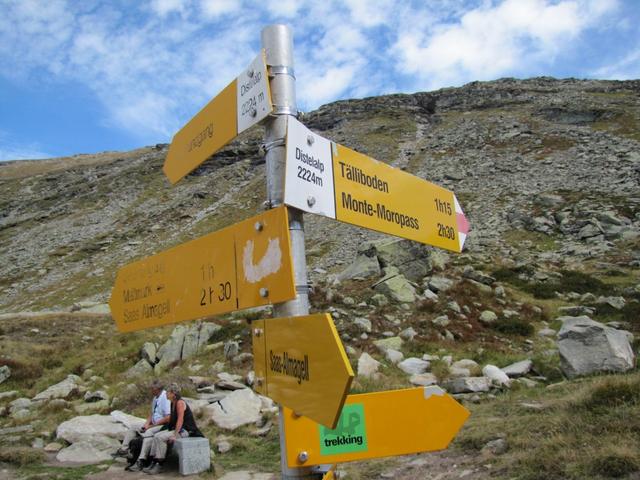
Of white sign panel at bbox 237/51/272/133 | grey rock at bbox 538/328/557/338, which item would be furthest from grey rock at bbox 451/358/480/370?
white sign panel at bbox 237/51/272/133

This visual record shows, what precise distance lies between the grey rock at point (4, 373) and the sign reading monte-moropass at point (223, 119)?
45.9 feet

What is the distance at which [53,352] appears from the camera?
52.7ft

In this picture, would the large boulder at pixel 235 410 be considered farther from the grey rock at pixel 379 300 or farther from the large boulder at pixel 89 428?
the grey rock at pixel 379 300

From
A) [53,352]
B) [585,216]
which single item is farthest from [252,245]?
[585,216]

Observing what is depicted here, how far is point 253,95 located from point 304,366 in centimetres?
151

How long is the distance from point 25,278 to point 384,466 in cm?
4491

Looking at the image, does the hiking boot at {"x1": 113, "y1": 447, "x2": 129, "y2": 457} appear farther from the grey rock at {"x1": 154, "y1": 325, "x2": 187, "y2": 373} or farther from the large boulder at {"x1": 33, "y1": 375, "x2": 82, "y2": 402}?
the grey rock at {"x1": 154, "y1": 325, "x2": 187, "y2": 373}

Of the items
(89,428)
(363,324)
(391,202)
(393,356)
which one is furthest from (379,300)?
(391,202)

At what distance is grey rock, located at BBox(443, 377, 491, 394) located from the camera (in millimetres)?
9109

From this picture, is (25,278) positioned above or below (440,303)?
above

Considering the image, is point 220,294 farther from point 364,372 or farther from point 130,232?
point 130,232

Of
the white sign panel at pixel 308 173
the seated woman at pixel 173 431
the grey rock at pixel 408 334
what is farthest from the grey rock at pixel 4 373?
the white sign panel at pixel 308 173

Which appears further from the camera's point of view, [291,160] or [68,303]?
[68,303]

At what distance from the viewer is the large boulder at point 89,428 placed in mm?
9190
